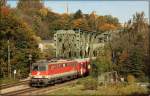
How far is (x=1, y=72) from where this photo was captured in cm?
4650

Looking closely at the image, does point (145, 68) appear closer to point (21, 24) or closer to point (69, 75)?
point (69, 75)

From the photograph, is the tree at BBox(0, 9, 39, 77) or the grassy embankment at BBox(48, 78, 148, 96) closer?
the grassy embankment at BBox(48, 78, 148, 96)

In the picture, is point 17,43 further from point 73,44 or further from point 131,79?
point 73,44

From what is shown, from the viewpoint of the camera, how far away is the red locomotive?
129ft

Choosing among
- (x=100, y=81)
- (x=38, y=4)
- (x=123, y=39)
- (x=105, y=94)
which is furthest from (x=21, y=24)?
(x=38, y=4)

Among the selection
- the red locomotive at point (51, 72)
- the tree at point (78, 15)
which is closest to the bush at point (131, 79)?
the red locomotive at point (51, 72)

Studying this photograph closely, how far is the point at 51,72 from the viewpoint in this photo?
39906mm

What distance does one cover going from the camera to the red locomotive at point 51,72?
39281mm

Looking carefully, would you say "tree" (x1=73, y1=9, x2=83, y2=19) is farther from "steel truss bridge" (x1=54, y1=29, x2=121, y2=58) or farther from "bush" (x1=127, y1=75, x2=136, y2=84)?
"bush" (x1=127, y1=75, x2=136, y2=84)

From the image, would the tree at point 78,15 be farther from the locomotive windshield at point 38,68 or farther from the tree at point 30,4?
the locomotive windshield at point 38,68

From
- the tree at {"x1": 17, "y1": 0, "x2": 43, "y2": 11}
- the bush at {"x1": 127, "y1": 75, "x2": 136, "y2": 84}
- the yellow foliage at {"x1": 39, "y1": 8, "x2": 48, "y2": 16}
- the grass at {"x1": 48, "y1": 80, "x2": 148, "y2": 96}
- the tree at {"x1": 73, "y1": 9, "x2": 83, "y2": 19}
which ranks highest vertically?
the tree at {"x1": 17, "y1": 0, "x2": 43, "y2": 11}

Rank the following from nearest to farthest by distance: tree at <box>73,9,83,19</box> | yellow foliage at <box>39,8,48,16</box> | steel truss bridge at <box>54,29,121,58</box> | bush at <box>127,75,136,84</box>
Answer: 1. bush at <box>127,75,136,84</box>
2. steel truss bridge at <box>54,29,121,58</box>
3. tree at <box>73,9,83,19</box>
4. yellow foliage at <box>39,8,48,16</box>

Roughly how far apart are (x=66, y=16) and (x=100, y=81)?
82.5 metres

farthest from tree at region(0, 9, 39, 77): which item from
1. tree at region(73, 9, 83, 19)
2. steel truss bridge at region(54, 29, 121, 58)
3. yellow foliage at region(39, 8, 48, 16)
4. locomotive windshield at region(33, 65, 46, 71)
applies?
yellow foliage at region(39, 8, 48, 16)
